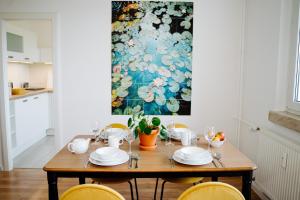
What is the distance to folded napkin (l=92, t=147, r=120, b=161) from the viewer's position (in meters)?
1.65

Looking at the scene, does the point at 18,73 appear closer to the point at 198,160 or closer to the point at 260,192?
the point at 198,160

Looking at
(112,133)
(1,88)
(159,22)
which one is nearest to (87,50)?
(159,22)

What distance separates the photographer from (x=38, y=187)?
2.94m

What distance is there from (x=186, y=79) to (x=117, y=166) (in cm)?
199

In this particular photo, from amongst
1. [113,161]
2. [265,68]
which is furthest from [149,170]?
[265,68]

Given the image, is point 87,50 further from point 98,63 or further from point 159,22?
point 159,22

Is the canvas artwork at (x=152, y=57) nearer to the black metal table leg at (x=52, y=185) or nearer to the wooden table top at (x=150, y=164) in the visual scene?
the wooden table top at (x=150, y=164)

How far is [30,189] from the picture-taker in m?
2.89

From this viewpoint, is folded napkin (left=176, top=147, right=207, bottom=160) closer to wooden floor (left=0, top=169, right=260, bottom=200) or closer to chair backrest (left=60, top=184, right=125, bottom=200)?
chair backrest (left=60, top=184, right=125, bottom=200)

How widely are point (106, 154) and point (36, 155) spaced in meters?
2.76

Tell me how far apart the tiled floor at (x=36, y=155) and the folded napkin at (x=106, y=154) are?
2.20 m

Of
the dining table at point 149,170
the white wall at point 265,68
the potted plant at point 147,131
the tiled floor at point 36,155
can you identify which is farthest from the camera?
the tiled floor at point 36,155

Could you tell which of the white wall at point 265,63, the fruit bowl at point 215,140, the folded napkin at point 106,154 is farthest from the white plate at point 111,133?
the white wall at point 265,63

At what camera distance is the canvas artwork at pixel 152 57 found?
3258 millimetres
